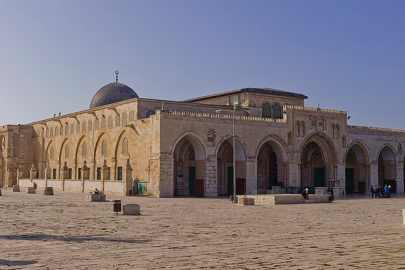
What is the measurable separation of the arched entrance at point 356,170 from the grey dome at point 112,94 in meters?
23.6

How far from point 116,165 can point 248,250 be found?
33.9 meters

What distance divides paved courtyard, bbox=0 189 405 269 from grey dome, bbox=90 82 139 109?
32703mm

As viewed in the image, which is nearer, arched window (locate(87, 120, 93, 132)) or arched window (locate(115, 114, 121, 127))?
arched window (locate(115, 114, 121, 127))

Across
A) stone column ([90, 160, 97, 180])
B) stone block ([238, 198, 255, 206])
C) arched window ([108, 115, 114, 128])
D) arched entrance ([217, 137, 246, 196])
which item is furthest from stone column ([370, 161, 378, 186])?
stone column ([90, 160, 97, 180])

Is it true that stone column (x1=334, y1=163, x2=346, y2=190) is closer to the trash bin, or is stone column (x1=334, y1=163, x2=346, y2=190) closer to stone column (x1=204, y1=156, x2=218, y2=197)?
stone column (x1=204, y1=156, x2=218, y2=197)

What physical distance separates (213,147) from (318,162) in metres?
15.2

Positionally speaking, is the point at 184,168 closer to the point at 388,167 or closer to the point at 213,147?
the point at 213,147

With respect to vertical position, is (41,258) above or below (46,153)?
below

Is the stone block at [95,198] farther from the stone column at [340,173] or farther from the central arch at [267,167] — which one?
the stone column at [340,173]

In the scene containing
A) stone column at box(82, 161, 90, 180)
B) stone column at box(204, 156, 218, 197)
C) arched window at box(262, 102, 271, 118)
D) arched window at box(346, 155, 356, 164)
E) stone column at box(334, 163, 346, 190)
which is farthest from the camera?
arched window at box(346, 155, 356, 164)

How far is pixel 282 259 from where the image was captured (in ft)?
31.5

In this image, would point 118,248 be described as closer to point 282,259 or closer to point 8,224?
point 282,259

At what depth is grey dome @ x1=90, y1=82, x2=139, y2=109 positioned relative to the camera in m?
50.4

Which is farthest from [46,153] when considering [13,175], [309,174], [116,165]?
[309,174]
